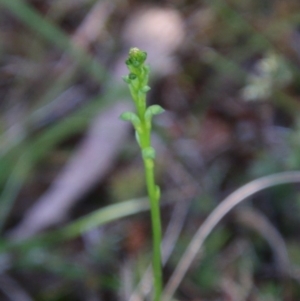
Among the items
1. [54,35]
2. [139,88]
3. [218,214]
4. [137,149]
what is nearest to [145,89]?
[139,88]

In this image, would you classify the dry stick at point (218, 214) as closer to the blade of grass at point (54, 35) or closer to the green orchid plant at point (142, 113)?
→ the green orchid plant at point (142, 113)

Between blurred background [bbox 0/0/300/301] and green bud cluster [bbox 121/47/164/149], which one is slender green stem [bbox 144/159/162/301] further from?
blurred background [bbox 0/0/300/301]

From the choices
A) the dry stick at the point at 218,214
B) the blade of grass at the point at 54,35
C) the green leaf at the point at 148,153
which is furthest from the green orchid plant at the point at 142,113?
the blade of grass at the point at 54,35

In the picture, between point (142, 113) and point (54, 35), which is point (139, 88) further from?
point (54, 35)

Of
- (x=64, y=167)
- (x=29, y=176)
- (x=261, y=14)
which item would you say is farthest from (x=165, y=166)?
(x=261, y=14)

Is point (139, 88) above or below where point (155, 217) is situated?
above

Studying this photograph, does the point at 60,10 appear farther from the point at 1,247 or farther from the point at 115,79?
the point at 1,247

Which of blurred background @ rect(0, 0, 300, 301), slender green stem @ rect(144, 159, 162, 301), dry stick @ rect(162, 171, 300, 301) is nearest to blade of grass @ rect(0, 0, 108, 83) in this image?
blurred background @ rect(0, 0, 300, 301)
